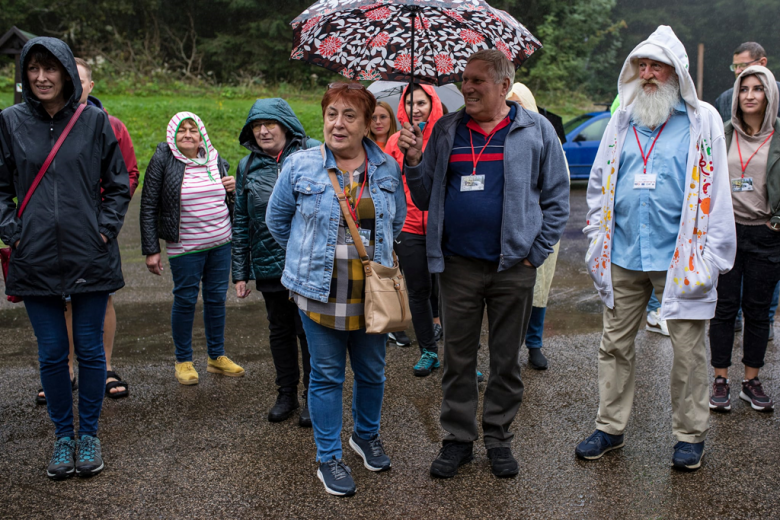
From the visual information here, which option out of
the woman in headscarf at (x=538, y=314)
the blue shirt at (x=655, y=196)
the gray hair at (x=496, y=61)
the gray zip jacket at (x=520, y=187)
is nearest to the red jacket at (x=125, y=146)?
the gray zip jacket at (x=520, y=187)

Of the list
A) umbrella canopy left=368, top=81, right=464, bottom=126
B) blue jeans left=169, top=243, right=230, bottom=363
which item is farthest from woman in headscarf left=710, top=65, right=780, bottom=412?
blue jeans left=169, top=243, right=230, bottom=363

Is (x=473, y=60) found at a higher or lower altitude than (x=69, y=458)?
higher

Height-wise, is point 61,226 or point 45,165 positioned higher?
point 45,165

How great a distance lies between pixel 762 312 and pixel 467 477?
7.44 ft

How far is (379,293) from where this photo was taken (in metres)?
3.46

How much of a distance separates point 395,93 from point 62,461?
4.18 meters

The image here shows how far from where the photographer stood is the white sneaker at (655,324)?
599cm

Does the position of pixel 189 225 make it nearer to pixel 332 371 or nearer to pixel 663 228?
pixel 332 371

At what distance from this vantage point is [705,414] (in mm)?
3775

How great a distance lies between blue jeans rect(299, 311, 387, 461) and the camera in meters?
3.58

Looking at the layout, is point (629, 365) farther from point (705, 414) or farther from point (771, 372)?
point (771, 372)

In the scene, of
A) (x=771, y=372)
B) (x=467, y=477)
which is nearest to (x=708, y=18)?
(x=771, y=372)

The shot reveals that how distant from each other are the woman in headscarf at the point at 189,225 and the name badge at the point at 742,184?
3.28 m

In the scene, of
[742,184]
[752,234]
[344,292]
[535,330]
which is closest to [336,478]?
[344,292]
